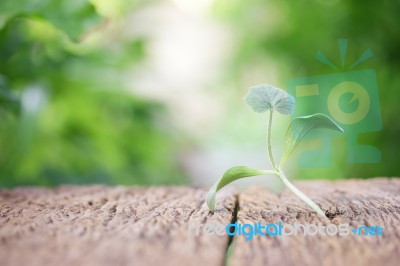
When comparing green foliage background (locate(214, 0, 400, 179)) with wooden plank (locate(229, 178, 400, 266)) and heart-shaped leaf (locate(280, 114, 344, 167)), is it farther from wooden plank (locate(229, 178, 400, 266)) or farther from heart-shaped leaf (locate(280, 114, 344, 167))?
heart-shaped leaf (locate(280, 114, 344, 167))

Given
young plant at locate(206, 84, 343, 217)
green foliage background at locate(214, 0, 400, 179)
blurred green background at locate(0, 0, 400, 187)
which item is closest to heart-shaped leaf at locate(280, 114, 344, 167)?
young plant at locate(206, 84, 343, 217)

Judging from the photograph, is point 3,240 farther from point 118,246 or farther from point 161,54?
point 161,54

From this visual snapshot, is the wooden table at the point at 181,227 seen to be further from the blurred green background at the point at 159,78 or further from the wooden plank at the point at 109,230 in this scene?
the blurred green background at the point at 159,78

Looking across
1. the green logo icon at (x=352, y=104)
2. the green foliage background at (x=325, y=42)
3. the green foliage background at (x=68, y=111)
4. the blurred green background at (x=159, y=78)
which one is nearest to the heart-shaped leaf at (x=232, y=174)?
the green logo icon at (x=352, y=104)

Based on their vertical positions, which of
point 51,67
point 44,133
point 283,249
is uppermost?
point 51,67

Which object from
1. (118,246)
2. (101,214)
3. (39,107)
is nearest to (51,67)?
(39,107)

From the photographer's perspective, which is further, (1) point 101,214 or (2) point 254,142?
(2) point 254,142
